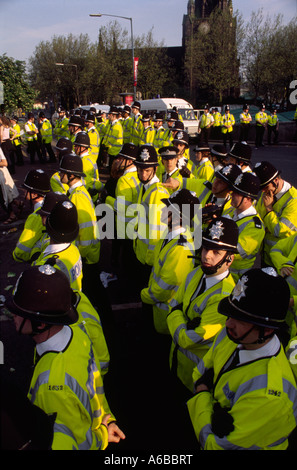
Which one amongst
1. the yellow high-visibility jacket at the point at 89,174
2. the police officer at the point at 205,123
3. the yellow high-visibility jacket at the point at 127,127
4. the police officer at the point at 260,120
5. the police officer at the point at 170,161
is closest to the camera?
the police officer at the point at 170,161

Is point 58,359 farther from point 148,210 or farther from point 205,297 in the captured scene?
point 148,210

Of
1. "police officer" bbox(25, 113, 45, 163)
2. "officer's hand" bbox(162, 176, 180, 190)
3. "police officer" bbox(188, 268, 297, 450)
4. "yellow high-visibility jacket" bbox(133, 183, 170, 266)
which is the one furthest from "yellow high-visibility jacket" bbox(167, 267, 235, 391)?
"police officer" bbox(25, 113, 45, 163)

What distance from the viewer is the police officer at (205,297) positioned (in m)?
2.73

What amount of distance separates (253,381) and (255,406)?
133 millimetres

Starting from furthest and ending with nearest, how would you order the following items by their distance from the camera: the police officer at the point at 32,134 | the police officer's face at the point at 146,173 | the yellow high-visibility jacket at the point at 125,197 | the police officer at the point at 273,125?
the police officer at the point at 273,125 → the police officer at the point at 32,134 → the yellow high-visibility jacket at the point at 125,197 → the police officer's face at the point at 146,173

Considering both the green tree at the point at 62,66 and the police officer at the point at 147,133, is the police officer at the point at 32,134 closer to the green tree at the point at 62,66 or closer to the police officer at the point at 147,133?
the police officer at the point at 147,133

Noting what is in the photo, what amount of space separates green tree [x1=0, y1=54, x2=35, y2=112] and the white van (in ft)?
25.0

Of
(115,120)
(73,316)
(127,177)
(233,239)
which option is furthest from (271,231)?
(115,120)

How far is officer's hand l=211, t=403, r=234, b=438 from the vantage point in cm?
199

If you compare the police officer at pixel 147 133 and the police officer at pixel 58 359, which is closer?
the police officer at pixel 58 359

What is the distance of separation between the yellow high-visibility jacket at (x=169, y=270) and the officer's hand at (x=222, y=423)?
4.81ft

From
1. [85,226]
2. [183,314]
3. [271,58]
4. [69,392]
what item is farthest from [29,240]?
[271,58]

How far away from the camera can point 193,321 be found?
9.20ft

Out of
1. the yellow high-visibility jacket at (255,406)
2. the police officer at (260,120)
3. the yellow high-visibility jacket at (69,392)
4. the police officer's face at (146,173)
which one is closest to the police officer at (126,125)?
the police officer's face at (146,173)
